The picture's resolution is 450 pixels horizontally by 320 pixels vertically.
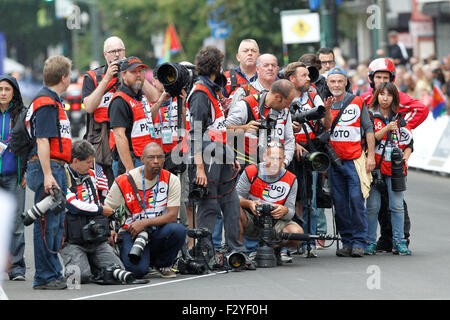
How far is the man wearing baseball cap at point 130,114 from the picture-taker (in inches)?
428

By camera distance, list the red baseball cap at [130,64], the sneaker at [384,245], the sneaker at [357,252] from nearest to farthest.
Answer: the red baseball cap at [130,64]
the sneaker at [357,252]
the sneaker at [384,245]

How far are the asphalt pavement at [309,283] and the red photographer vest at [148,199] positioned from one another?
618 millimetres

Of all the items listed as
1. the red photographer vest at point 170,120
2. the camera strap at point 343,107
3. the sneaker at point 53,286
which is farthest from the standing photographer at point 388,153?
the sneaker at point 53,286

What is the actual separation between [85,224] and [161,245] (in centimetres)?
73

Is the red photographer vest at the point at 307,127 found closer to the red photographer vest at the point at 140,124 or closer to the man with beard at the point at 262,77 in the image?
the man with beard at the point at 262,77

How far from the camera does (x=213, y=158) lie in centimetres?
1062

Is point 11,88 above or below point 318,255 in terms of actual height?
above

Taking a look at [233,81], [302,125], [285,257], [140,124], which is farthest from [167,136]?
[285,257]

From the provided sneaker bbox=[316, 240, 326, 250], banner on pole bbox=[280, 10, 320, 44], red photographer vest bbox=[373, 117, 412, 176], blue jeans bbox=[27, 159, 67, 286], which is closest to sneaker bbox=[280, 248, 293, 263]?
sneaker bbox=[316, 240, 326, 250]

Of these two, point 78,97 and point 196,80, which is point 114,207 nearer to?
point 196,80

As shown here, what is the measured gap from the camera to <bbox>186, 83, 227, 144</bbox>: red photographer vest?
10570 millimetres

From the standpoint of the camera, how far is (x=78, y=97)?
107 feet
